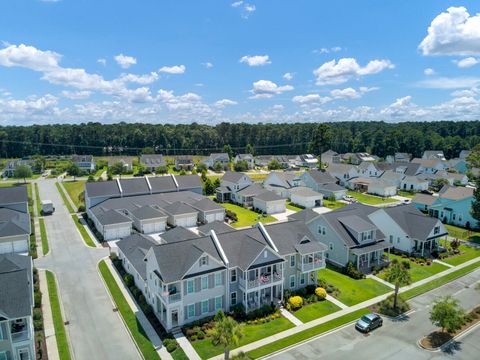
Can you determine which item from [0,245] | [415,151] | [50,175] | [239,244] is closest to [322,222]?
[239,244]

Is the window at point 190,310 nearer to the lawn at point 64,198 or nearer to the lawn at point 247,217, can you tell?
the lawn at point 247,217

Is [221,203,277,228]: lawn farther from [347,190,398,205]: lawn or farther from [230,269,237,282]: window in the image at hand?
[347,190,398,205]: lawn

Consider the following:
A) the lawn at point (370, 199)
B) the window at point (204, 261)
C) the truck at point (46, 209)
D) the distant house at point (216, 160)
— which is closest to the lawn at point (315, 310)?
the window at point (204, 261)

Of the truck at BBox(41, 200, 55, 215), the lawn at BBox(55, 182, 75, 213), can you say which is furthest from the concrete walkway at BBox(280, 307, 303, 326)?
the truck at BBox(41, 200, 55, 215)

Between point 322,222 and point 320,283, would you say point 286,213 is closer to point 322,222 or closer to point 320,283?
point 322,222

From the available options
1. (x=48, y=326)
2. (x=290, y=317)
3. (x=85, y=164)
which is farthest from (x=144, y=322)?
(x=85, y=164)

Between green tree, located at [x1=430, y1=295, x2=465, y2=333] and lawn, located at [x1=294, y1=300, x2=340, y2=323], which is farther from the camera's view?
lawn, located at [x1=294, y1=300, x2=340, y2=323]
